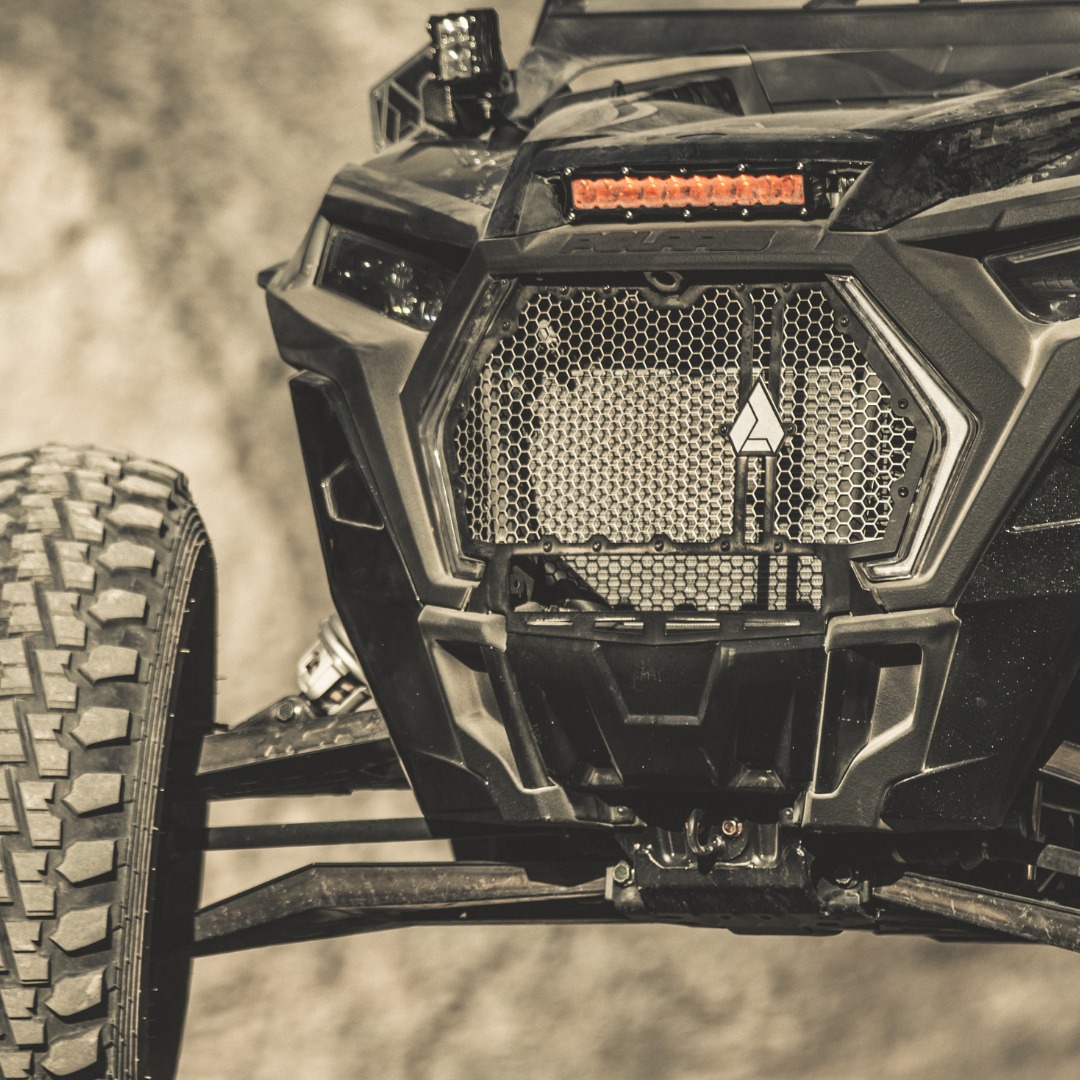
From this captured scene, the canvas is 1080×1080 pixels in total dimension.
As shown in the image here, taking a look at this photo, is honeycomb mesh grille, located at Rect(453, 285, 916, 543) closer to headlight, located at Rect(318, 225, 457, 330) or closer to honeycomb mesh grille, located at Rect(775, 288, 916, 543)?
honeycomb mesh grille, located at Rect(775, 288, 916, 543)

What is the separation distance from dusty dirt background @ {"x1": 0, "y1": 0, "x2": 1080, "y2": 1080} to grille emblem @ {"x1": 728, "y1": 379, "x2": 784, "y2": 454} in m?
3.49

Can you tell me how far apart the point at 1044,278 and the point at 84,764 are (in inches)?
69.9

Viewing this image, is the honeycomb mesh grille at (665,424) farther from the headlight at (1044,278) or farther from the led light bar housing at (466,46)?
the led light bar housing at (466,46)

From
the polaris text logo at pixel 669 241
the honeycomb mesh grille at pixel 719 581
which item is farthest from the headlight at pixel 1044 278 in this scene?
the honeycomb mesh grille at pixel 719 581

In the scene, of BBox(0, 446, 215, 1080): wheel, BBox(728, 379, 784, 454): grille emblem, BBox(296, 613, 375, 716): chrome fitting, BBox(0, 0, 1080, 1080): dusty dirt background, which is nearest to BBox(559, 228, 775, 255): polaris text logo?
BBox(728, 379, 784, 454): grille emblem

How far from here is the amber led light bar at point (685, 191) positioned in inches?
97.3

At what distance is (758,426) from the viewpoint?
251 cm

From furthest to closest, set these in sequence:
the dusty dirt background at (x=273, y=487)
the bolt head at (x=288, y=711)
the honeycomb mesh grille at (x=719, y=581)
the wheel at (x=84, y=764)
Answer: the dusty dirt background at (x=273, y=487) → the bolt head at (x=288, y=711) → the wheel at (x=84, y=764) → the honeycomb mesh grille at (x=719, y=581)

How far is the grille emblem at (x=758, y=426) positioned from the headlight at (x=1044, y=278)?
354 millimetres

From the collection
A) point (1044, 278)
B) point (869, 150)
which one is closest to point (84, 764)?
point (869, 150)

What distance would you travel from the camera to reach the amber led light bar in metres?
2.47

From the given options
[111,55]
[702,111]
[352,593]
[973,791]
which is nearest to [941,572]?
[973,791]

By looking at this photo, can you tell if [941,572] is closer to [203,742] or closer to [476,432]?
[476,432]

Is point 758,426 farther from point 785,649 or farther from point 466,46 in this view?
point 466,46
